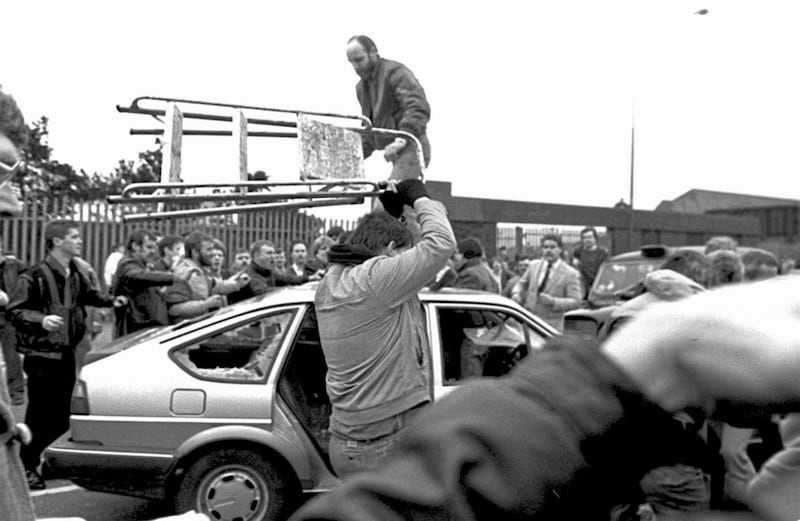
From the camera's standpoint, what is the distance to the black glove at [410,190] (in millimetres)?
3725

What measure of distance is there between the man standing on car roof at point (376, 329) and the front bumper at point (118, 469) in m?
1.30

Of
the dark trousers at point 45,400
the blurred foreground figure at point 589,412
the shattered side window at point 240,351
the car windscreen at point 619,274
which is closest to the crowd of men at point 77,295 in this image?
the dark trousers at point 45,400

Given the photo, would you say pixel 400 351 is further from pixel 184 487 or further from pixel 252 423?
pixel 184 487

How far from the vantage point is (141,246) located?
26.7 ft

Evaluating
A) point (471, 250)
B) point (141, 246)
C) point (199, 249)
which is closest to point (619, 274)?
point (471, 250)

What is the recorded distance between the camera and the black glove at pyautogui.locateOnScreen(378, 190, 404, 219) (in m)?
3.68

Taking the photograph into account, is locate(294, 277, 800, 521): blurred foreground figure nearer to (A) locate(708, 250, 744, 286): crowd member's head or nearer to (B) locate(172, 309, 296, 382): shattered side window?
(A) locate(708, 250, 744, 286): crowd member's head

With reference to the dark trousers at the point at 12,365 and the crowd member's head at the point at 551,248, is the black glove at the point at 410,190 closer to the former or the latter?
the dark trousers at the point at 12,365

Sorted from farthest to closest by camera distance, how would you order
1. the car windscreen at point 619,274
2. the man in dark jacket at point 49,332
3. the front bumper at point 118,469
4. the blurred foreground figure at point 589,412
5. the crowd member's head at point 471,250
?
the car windscreen at point 619,274 → the crowd member's head at point 471,250 → the man in dark jacket at point 49,332 → the front bumper at point 118,469 → the blurred foreground figure at point 589,412

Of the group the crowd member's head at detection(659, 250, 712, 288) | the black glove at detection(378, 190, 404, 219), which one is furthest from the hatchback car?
the crowd member's head at detection(659, 250, 712, 288)

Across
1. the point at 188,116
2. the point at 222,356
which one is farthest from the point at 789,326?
the point at 222,356

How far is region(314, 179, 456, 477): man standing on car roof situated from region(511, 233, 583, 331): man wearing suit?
5553 millimetres

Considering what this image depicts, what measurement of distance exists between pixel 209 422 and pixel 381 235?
167 centimetres

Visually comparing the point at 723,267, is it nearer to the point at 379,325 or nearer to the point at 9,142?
the point at 379,325
